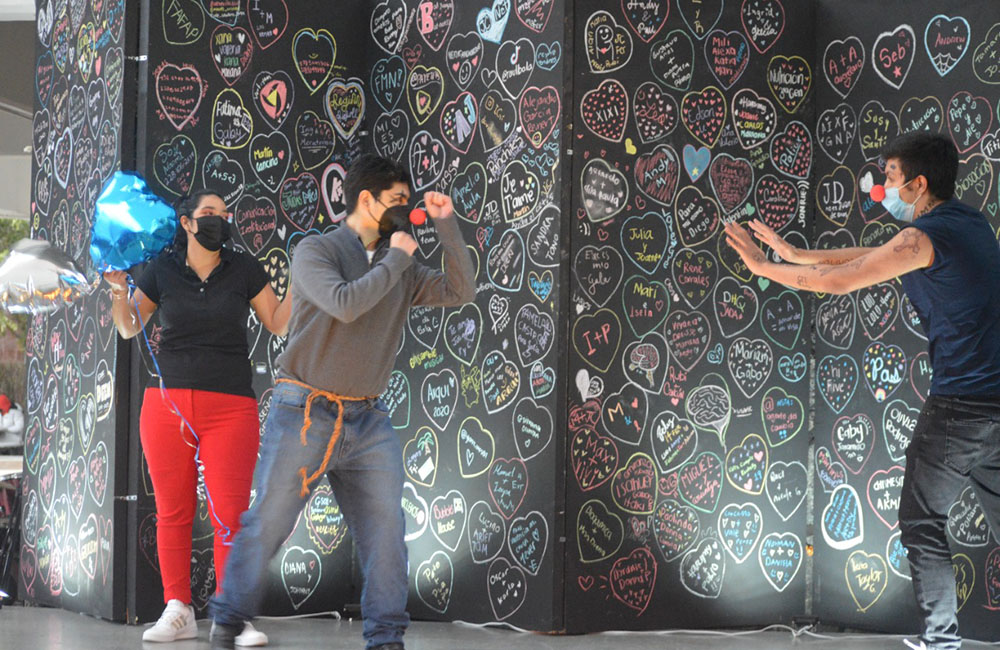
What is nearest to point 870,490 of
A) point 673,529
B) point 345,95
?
point 673,529

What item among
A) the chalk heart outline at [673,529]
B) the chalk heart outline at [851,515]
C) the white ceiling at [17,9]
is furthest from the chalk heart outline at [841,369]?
the white ceiling at [17,9]

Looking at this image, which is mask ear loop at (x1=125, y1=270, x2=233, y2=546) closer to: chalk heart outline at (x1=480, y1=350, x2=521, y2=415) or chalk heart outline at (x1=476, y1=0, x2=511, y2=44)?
chalk heart outline at (x1=480, y1=350, x2=521, y2=415)

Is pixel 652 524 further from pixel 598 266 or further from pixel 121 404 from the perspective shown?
pixel 121 404

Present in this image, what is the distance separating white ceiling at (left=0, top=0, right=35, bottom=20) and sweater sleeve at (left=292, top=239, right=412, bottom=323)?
5511 mm

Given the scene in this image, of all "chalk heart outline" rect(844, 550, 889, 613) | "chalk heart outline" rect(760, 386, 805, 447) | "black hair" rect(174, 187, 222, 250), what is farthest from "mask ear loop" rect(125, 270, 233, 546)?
"chalk heart outline" rect(844, 550, 889, 613)

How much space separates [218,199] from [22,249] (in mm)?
754

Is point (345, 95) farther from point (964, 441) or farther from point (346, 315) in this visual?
point (964, 441)

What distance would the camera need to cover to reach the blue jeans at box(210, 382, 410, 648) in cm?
378

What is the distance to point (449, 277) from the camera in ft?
13.1

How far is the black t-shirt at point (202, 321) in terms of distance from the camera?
4.66 m

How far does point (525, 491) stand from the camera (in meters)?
5.07

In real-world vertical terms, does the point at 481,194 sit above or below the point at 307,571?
above

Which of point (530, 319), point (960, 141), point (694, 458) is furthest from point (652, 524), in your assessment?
point (960, 141)

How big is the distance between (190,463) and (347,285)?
1.43 meters
